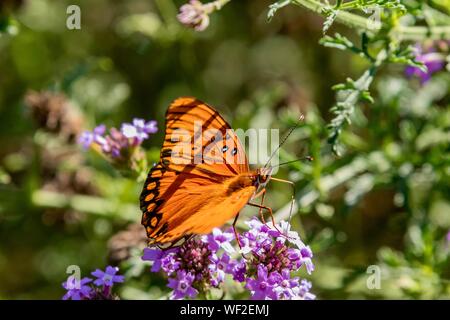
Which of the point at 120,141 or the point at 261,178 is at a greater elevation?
the point at 120,141

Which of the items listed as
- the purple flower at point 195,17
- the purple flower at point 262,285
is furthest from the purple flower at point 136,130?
the purple flower at point 262,285

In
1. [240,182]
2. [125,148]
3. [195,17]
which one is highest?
[195,17]

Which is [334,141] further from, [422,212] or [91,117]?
[91,117]

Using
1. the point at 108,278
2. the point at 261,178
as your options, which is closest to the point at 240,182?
the point at 261,178

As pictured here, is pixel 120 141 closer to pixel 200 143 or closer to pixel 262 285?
pixel 200 143

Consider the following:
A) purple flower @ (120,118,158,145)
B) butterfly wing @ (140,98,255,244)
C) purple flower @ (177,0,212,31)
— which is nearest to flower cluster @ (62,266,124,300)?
butterfly wing @ (140,98,255,244)

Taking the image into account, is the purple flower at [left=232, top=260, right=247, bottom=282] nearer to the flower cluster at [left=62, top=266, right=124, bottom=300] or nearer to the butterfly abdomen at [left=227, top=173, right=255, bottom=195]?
the butterfly abdomen at [left=227, top=173, right=255, bottom=195]
